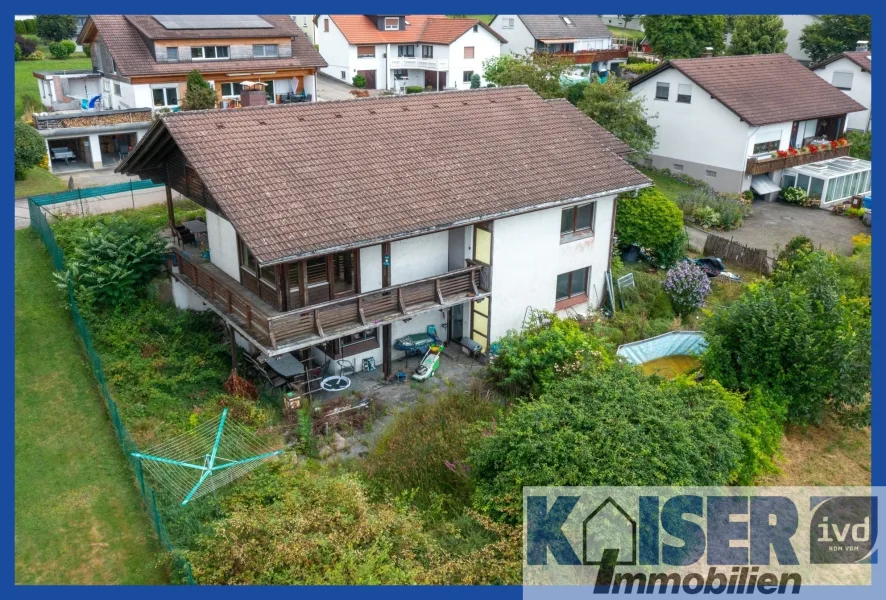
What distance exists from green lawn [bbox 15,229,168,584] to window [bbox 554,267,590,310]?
1304 centimetres

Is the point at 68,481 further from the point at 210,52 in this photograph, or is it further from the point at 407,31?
the point at 407,31

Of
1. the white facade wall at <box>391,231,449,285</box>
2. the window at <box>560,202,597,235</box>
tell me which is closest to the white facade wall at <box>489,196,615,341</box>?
the window at <box>560,202,597,235</box>

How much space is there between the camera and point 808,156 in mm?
38938

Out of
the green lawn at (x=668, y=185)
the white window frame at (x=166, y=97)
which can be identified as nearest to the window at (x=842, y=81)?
the green lawn at (x=668, y=185)

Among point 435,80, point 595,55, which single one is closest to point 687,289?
point 435,80

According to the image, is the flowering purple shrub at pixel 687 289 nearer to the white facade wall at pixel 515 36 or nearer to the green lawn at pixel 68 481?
the green lawn at pixel 68 481

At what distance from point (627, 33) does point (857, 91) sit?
4079 centimetres

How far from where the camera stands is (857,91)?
45.0 meters

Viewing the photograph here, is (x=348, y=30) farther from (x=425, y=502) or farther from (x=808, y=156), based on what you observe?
(x=425, y=502)

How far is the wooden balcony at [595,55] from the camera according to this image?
202 ft

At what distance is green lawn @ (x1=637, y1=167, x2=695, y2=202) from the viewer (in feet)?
124

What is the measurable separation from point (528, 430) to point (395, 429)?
3865 mm

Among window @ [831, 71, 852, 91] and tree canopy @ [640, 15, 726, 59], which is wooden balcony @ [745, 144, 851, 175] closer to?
window @ [831, 71, 852, 91]

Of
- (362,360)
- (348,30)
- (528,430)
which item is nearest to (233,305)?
(362,360)
